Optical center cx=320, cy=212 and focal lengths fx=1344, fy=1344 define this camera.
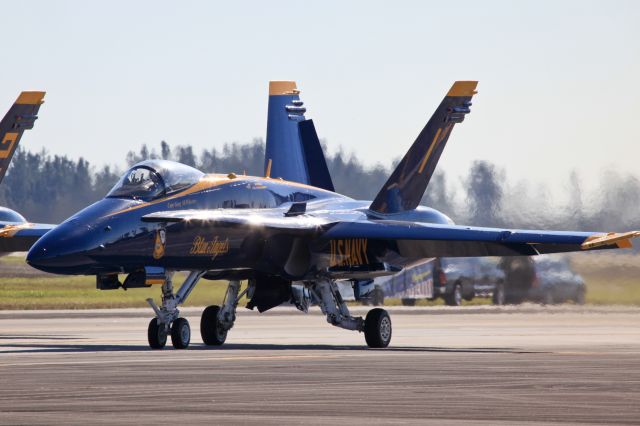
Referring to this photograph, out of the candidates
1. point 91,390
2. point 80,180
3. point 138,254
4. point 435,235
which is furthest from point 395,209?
point 80,180

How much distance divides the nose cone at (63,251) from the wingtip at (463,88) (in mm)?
10395

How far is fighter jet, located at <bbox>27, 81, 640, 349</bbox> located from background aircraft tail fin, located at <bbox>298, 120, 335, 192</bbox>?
3.09 meters

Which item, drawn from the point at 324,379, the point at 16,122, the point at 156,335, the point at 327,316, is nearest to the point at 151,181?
the point at 156,335

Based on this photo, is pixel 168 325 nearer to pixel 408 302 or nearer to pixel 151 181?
pixel 151 181

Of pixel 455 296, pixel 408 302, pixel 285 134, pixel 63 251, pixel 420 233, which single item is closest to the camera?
pixel 63 251

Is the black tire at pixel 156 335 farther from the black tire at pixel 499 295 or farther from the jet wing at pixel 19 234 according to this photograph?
the black tire at pixel 499 295

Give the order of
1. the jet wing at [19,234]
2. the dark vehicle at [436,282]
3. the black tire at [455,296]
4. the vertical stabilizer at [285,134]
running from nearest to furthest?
the jet wing at [19,234]
the vertical stabilizer at [285,134]
the dark vehicle at [436,282]
the black tire at [455,296]

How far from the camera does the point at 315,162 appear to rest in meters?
32.3

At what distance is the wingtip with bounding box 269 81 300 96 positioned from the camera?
3550 centimetres

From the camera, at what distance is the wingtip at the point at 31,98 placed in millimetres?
33656

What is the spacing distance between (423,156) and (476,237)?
4919 mm

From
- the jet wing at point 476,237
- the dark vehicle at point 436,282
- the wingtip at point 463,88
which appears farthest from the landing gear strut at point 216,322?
the dark vehicle at point 436,282

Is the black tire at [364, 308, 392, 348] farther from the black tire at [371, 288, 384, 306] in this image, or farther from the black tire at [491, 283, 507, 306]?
the black tire at [371, 288, 384, 306]

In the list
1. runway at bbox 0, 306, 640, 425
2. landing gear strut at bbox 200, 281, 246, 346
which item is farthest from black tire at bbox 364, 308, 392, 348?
landing gear strut at bbox 200, 281, 246, 346
